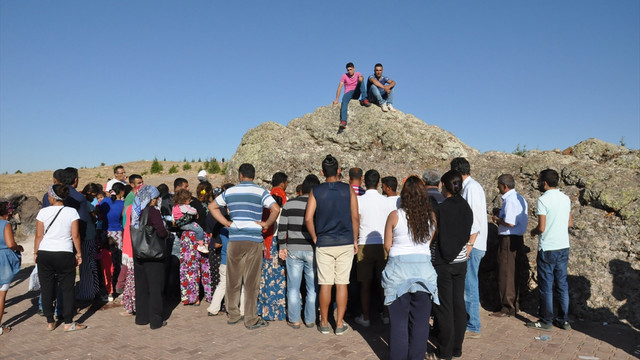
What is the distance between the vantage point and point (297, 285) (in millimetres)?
5785

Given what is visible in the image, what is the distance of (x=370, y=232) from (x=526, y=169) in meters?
4.50

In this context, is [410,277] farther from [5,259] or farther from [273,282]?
[5,259]

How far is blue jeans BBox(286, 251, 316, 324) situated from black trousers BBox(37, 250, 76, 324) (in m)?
3.08

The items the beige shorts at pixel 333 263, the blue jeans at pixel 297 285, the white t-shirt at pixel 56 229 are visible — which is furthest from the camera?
the blue jeans at pixel 297 285

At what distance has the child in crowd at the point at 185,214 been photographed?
20.8 ft

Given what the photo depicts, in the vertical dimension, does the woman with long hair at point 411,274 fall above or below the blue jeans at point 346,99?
below

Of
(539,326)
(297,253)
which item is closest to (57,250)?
(297,253)

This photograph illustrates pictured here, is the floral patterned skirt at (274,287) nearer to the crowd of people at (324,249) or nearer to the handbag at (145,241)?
the crowd of people at (324,249)

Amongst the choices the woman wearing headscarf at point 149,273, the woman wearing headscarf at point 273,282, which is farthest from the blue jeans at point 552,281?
the woman wearing headscarf at point 149,273

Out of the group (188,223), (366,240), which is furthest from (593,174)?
(188,223)

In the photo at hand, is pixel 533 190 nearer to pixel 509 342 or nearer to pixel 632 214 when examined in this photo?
pixel 632 214

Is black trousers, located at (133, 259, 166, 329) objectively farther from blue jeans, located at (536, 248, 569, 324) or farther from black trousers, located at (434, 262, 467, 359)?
blue jeans, located at (536, 248, 569, 324)

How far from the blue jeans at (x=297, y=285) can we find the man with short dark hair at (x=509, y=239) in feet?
9.14

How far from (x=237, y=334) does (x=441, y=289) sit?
2.85 m
